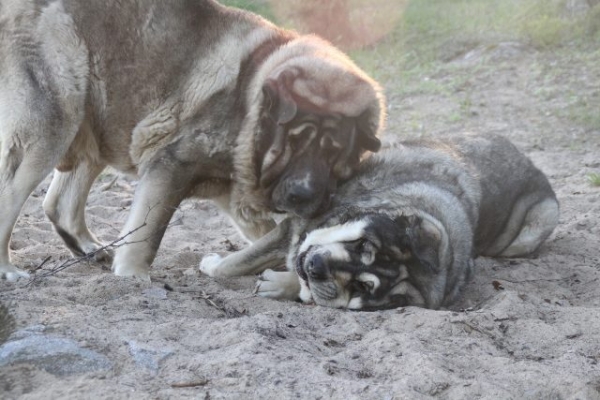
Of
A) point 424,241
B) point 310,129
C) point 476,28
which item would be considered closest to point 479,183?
point 424,241

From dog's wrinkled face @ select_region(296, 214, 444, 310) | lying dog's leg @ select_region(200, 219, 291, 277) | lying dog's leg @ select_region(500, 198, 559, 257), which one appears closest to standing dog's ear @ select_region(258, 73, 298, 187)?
lying dog's leg @ select_region(200, 219, 291, 277)

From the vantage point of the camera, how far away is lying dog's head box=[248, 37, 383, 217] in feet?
16.3

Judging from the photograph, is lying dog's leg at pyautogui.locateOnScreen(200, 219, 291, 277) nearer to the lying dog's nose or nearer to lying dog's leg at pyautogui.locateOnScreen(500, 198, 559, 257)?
the lying dog's nose

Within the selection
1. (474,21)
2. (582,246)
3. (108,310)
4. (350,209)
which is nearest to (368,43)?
(474,21)

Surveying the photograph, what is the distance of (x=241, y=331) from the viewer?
3.67 metres

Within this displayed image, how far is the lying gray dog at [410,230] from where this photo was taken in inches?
178

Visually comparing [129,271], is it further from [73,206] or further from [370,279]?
[370,279]

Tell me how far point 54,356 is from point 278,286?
1.87 m

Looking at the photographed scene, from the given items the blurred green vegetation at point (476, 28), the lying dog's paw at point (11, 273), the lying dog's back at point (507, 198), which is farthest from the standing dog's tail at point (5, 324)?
the blurred green vegetation at point (476, 28)

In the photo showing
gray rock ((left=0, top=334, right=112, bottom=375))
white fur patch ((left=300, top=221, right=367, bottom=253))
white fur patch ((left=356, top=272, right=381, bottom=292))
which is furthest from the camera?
white fur patch ((left=300, top=221, right=367, bottom=253))

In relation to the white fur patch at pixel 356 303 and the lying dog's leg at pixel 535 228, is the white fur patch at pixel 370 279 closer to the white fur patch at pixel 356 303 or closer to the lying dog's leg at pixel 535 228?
the white fur patch at pixel 356 303

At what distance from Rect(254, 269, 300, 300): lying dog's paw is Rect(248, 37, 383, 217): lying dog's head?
43 cm

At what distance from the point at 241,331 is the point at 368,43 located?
36.3 feet

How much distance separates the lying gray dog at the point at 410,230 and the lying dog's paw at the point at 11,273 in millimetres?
1208
